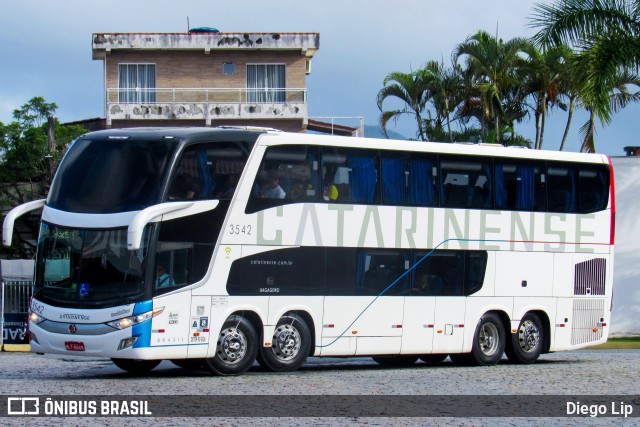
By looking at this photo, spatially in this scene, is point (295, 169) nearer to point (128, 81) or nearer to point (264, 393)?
point (264, 393)

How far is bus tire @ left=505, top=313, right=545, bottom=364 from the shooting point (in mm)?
24328

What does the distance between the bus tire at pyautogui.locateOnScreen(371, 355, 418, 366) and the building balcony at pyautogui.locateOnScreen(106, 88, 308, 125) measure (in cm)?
2294

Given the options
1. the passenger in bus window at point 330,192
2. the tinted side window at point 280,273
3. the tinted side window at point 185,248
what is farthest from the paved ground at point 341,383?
the passenger in bus window at point 330,192

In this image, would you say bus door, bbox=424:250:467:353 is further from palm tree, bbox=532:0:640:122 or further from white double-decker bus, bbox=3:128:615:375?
palm tree, bbox=532:0:640:122

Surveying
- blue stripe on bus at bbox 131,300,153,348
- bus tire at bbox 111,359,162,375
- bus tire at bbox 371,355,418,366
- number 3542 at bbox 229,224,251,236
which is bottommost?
bus tire at bbox 371,355,418,366

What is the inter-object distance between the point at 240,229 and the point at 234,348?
78.8 inches

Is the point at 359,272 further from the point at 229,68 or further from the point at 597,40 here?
the point at 229,68

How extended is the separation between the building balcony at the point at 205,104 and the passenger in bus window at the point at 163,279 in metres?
27.8

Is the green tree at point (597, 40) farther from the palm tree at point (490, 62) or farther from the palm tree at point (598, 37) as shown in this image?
the palm tree at point (490, 62)

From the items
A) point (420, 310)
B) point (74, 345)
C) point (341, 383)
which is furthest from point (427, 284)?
point (74, 345)

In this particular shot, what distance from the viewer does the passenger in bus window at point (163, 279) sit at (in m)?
19.0

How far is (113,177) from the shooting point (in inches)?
755

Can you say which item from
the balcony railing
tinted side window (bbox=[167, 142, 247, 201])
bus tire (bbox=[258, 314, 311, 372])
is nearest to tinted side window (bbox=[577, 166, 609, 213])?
bus tire (bbox=[258, 314, 311, 372])

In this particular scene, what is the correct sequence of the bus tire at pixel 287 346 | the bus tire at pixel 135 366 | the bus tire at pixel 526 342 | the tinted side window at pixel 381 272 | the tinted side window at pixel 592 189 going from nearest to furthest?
the bus tire at pixel 287 346
the bus tire at pixel 135 366
the tinted side window at pixel 381 272
the bus tire at pixel 526 342
the tinted side window at pixel 592 189
